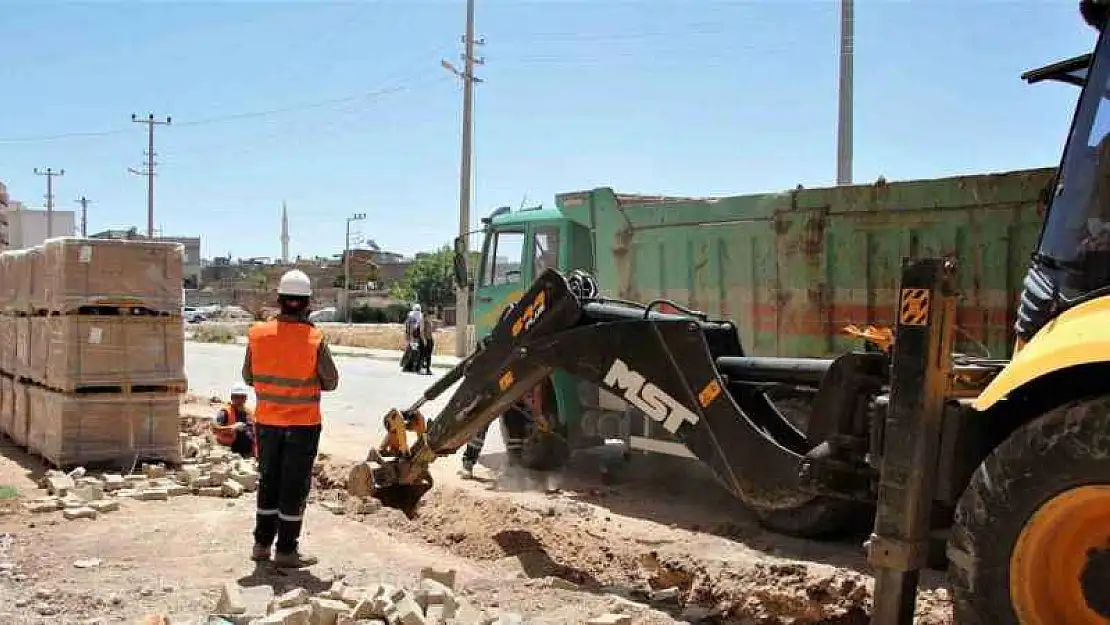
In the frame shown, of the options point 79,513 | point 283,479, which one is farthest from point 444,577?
point 79,513

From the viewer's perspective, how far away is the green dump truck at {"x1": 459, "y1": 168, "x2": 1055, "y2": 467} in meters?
6.83

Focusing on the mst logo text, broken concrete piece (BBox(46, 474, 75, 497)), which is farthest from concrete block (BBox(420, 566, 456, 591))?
broken concrete piece (BBox(46, 474, 75, 497))

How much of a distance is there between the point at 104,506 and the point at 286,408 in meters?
2.02

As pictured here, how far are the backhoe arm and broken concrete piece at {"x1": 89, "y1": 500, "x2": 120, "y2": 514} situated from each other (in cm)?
192

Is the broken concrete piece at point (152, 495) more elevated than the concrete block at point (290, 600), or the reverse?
the concrete block at point (290, 600)

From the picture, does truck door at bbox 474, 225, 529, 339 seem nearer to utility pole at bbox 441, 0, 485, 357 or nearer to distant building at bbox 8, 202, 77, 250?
utility pole at bbox 441, 0, 485, 357

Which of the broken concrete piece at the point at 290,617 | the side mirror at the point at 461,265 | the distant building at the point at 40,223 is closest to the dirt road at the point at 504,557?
the broken concrete piece at the point at 290,617

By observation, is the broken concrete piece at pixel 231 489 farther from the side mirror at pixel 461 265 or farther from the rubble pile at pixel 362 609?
the side mirror at pixel 461 265

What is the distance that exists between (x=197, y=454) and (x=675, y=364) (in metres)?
5.52

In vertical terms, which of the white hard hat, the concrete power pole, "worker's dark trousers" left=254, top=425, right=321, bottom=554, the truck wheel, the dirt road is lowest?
the dirt road

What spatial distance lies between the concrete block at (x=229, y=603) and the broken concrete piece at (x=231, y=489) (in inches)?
113

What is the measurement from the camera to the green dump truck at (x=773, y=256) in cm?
683

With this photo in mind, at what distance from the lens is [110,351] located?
28.0 ft

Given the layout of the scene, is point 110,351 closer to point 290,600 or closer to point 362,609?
point 290,600
